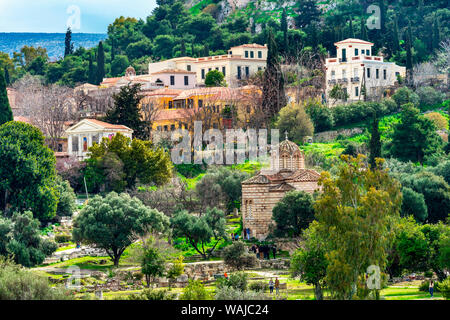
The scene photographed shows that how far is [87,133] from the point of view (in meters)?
79.4

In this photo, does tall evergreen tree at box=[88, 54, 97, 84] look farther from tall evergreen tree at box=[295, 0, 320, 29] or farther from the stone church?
the stone church

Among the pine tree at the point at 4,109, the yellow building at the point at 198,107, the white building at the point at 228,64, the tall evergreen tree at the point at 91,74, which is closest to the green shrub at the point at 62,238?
the pine tree at the point at 4,109

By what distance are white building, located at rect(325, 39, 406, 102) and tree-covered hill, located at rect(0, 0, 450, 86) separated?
19.0ft

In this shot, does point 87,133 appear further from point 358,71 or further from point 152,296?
point 152,296

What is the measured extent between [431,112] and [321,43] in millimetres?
29364

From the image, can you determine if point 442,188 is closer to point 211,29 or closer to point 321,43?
point 321,43

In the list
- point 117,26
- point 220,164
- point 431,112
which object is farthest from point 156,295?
point 117,26

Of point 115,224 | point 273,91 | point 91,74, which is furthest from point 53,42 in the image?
point 115,224

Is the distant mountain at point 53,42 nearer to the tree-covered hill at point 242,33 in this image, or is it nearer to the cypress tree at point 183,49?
the tree-covered hill at point 242,33

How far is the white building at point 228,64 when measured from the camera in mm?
105250

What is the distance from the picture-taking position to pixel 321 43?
373 ft

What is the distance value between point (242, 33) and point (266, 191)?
66596mm

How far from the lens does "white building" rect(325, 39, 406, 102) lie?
94.8 metres
